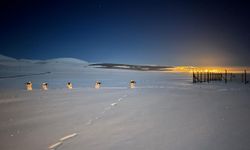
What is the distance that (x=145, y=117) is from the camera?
887cm

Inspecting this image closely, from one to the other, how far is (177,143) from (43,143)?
3485mm

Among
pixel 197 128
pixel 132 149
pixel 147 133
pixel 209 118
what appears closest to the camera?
pixel 132 149

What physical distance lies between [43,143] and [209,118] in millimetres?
6035

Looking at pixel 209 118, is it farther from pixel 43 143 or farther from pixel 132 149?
pixel 43 143

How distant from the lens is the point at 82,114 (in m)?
9.59

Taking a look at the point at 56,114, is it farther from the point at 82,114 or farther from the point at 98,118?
the point at 98,118

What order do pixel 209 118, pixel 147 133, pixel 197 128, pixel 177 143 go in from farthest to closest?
pixel 209 118
pixel 197 128
pixel 147 133
pixel 177 143

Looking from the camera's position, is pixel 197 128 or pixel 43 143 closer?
pixel 43 143

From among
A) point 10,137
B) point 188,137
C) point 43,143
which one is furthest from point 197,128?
point 10,137

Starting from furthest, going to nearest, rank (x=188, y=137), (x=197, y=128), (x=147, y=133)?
(x=197, y=128) < (x=147, y=133) < (x=188, y=137)

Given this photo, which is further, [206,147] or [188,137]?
[188,137]

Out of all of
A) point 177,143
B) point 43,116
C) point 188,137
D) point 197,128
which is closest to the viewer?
point 177,143

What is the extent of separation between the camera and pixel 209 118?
8531mm

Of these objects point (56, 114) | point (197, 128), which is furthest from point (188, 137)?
point (56, 114)
